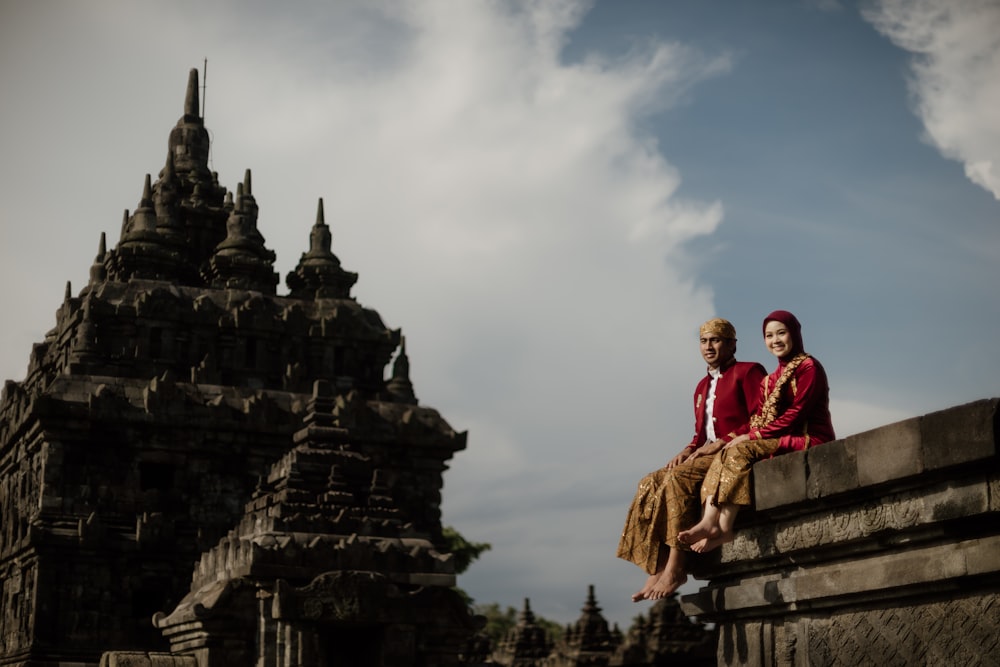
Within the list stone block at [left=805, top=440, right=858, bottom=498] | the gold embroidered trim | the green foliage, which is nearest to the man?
the gold embroidered trim

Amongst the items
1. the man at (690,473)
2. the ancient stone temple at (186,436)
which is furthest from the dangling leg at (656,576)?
the ancient stone temple at (186,436)

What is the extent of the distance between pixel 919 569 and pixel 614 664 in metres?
36.8

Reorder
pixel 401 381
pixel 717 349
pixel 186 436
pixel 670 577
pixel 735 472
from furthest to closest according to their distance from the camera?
pixel 401 381
pixel 186 436
pixel 717 349
pixel 670 577
pixel 735 472

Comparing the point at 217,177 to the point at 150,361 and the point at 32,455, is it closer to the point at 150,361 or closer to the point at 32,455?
the point at 150,361

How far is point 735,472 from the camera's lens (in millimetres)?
7957

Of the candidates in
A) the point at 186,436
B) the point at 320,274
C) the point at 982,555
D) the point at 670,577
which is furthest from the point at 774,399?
the point at 320,274

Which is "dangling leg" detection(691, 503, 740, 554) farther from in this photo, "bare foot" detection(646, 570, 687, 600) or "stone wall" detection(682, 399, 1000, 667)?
"bare foot" detection(646, 570, 687, 600)

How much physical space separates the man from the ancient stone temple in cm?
1527

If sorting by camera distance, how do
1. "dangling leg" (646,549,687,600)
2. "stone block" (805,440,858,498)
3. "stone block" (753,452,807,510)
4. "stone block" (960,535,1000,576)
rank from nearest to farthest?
1. "stone block" (960,535,1000,576)
2. "stone block" (805,440,858,498)
3. "stone block" (753,452,807,510)
4. "dangling leg" (646,549,687,600)

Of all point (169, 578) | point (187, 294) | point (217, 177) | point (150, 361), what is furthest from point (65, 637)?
point (217, 177)

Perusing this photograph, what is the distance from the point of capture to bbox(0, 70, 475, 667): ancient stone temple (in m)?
25.5

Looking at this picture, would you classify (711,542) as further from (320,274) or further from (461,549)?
(461,549)

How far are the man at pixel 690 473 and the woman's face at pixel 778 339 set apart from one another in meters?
0.39

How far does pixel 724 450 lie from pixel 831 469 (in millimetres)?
935
